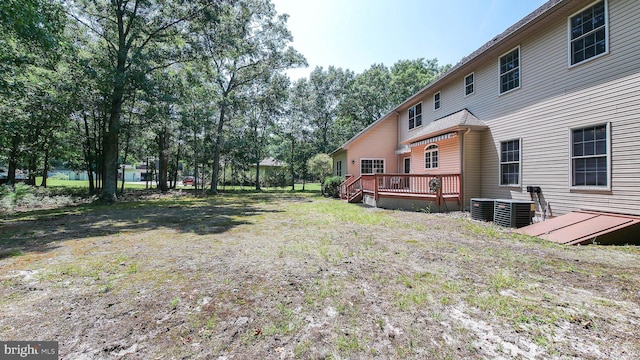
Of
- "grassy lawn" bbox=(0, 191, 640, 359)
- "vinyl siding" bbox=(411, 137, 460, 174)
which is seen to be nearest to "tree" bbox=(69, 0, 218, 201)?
"grassy lawn" bbox=(0, 191, 640, 359)

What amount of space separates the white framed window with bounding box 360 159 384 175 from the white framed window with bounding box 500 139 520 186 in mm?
8843

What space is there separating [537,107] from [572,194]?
109 inches

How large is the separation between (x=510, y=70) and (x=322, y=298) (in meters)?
10.1

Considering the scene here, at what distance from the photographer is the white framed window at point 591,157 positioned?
19.6 feet

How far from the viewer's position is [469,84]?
35.6 feet

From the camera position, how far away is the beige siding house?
5.70 metres

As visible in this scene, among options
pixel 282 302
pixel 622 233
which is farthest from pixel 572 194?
pixel 282 302

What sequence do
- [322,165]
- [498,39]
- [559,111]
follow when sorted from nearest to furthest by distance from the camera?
1. [559,111]
2. [498,39]
3. [322,165]

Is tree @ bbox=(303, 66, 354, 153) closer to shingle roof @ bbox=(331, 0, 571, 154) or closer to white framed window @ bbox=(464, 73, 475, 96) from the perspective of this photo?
shingle roof @ bbox=(331, 0, 571, 154)

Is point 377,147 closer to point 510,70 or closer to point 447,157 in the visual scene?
point 447,157

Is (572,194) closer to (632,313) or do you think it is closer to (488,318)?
(632,313)

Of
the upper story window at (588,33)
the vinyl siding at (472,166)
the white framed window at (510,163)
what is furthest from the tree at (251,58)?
the upper story window at (588,33)

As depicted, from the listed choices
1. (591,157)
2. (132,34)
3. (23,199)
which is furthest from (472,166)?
(23,199)

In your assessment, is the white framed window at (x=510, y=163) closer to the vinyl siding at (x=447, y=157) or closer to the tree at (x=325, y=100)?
the vinyl siding at (x=447, y=157)
